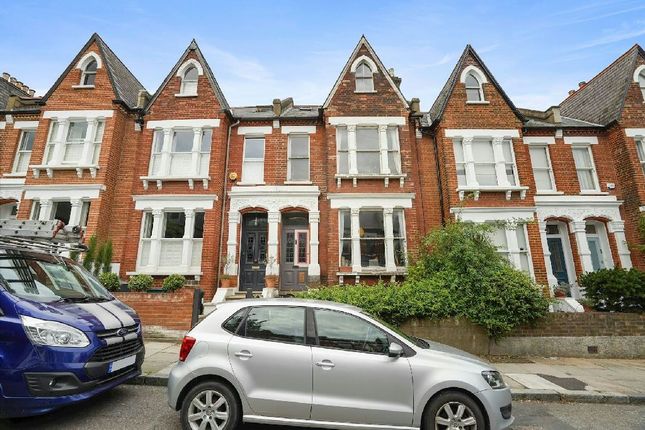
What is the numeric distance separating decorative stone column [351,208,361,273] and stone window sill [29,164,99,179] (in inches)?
417

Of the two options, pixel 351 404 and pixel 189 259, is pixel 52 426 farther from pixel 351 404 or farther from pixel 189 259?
pixel 189 259

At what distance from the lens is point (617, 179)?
45.2ft

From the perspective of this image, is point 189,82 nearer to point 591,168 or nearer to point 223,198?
point 223,198

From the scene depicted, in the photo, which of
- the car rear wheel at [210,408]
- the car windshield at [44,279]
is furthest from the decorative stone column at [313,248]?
the car rear wheel at [210,408]

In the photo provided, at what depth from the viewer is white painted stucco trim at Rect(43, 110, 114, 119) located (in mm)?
13484

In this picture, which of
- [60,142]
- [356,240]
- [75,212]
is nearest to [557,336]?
[356,240]

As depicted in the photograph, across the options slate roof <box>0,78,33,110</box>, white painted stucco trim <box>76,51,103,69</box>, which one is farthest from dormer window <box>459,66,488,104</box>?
slate roof <box>0,78,33,110</box>

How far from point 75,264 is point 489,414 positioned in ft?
23.8

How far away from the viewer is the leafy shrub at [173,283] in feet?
35.9

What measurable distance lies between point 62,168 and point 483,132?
57.9 feet

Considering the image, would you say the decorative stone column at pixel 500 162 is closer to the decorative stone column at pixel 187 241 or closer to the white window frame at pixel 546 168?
the white window frame at pixel 546 168

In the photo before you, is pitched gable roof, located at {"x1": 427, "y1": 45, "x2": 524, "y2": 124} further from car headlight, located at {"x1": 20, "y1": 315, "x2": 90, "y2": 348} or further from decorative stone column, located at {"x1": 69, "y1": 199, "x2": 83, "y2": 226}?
decorative stone column, located at {"x1": 69, "y1": 199, "x2": 83, "y2": 226}

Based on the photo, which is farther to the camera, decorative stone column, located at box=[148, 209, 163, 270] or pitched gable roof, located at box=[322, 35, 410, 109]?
pitched gable roof, located at box=[322, 35, 410, 109]

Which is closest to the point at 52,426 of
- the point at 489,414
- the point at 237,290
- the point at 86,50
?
the point at 489,414
